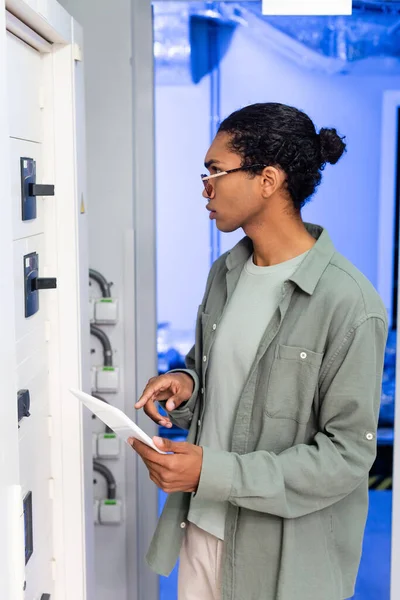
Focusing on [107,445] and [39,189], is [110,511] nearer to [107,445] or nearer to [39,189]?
[107,445]

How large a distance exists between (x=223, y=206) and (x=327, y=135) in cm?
31

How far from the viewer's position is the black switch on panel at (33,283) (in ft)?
5.91

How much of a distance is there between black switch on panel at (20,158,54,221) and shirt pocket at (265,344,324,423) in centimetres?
66

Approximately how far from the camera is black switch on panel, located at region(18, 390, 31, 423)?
170 cm

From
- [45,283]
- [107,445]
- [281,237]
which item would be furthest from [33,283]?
[107,445]

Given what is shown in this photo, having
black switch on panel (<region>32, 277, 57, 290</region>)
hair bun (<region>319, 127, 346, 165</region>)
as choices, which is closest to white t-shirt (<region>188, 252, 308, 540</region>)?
hair bun (<region>319, 127, 346, 165</region>)

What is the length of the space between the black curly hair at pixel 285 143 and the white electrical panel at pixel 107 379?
124 centimetres

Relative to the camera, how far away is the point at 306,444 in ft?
5.77

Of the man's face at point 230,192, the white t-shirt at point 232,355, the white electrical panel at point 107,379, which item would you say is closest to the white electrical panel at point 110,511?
the white electrical panel at point 107,379

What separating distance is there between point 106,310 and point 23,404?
1.14 metres

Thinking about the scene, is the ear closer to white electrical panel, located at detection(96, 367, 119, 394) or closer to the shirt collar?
the shirt collar

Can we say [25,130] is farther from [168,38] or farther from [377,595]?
[377,595]

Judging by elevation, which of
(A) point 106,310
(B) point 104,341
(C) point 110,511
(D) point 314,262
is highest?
(D) point 314,262

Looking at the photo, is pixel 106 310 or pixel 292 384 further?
pixel 106 310
